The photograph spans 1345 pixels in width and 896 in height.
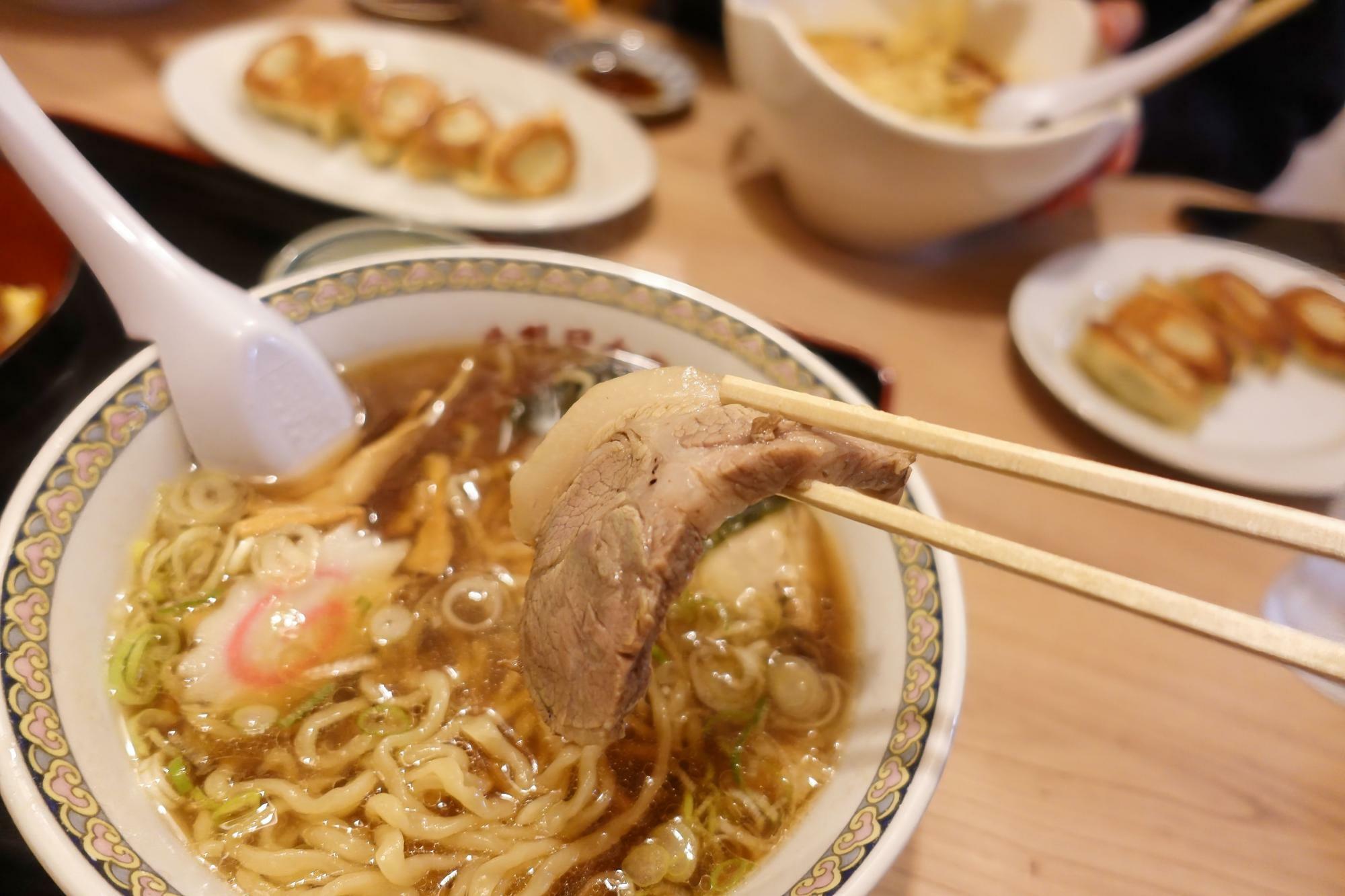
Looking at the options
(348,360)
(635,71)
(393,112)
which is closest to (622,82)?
(635,71)

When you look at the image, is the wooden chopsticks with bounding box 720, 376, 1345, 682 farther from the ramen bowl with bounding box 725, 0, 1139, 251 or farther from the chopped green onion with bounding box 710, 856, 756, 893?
the ramen bowl with bounding box 725, 0, 1139, 251

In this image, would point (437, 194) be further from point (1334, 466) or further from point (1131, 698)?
point (1334, 466)

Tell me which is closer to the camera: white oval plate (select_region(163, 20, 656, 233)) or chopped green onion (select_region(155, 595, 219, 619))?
chopped green onion (select_region(155, 595, 219, 619))

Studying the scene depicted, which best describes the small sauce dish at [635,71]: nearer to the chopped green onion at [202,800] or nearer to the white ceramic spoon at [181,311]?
the white ceramic spoon at [181,311]

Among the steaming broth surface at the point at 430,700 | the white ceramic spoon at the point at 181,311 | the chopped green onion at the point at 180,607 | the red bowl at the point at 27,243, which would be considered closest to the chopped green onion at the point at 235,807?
the steaming broth surface at the point at 430,700

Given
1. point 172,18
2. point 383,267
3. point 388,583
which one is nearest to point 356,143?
point 172,18

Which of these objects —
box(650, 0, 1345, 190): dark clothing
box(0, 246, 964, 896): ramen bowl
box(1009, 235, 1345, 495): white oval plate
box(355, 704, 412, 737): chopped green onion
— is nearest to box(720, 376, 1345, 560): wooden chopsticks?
box(0, 246, 964, 896): ramen bowl
